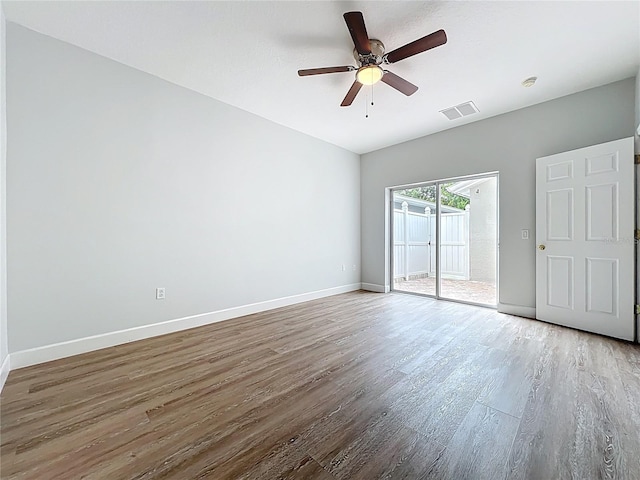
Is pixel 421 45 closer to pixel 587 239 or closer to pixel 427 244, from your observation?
pixel 587 239

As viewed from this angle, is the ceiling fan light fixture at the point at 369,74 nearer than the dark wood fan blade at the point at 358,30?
No

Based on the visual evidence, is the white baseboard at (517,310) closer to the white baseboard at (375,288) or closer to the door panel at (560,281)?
the door panel at (560,281)

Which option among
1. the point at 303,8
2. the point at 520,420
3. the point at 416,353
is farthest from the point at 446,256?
the point at 303,8

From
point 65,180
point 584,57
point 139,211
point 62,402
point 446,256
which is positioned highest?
point 584,57

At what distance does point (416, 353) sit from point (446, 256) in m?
2.70

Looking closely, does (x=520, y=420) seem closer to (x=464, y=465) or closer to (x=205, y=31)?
(x=464, y=465)

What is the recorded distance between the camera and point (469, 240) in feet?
14.5

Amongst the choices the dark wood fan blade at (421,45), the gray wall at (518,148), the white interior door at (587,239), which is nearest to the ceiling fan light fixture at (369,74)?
the dark wood fan blade at (421,45)

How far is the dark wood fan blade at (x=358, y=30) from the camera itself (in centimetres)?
183

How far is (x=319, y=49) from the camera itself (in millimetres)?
2496

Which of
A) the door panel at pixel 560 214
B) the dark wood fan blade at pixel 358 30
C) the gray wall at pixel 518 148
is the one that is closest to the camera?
the dark wood fan blade at pixel 358 30

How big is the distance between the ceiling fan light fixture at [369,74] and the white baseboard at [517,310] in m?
3.49

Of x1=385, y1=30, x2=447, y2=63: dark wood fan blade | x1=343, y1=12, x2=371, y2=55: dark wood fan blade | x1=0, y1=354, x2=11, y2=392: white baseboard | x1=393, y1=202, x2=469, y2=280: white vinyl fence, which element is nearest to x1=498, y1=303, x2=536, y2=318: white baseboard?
x1=393, y1=202, x2=469, y2=280: white vinyl fence

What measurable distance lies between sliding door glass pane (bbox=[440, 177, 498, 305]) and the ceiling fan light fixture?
269 centimetres
